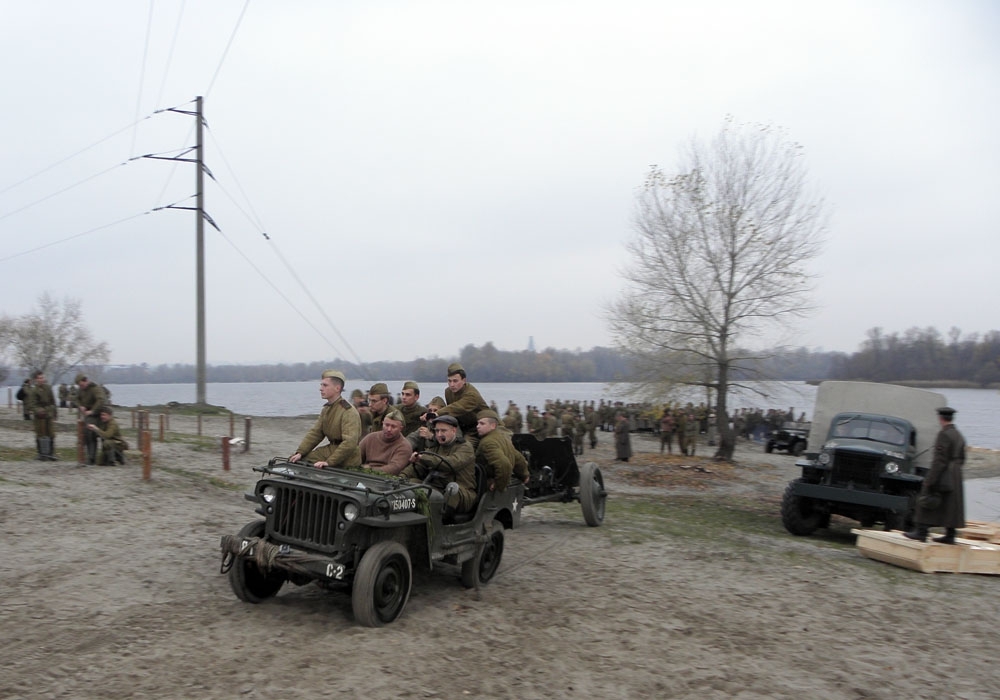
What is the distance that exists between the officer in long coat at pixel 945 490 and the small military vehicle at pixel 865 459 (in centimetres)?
148

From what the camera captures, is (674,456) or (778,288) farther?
(674,456)

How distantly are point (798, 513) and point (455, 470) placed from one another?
7028 millimetres

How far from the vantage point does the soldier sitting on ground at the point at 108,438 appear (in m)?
13.9

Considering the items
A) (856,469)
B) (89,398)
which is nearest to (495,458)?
(856,469)

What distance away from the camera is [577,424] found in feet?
86.6

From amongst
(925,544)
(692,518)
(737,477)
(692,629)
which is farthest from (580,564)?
(737,477)

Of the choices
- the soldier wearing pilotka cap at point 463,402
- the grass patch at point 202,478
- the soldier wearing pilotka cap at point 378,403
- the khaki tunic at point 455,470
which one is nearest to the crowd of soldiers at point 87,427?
the grass patch at point 202,478

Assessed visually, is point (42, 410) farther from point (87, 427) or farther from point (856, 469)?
point (856, 469)

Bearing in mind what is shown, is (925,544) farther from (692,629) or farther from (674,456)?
(674,456)

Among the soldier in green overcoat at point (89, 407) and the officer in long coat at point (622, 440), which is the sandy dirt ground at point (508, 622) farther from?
the officer in long coat at point (622, 440)

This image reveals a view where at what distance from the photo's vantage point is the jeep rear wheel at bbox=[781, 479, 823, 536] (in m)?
11.6

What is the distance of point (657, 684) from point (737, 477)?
54.4 feet

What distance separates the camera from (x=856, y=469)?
11.5m

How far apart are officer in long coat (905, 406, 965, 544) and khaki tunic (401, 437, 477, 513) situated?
576 centimetres
